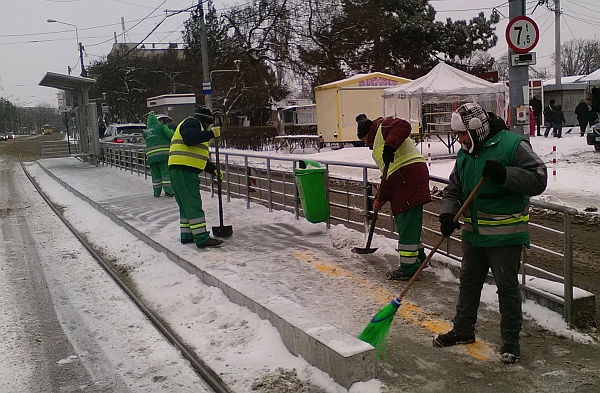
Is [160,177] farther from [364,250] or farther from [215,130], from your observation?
[364,250]

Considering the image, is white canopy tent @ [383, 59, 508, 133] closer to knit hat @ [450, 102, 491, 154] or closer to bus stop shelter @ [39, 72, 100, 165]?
bus stop shelter @ [39, 72, 100, 165]

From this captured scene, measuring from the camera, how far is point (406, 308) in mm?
5141

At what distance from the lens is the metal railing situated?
4504 millimetres

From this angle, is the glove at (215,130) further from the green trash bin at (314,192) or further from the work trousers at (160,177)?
the work trousers at (160,177)

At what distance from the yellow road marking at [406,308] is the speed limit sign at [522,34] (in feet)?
11.9

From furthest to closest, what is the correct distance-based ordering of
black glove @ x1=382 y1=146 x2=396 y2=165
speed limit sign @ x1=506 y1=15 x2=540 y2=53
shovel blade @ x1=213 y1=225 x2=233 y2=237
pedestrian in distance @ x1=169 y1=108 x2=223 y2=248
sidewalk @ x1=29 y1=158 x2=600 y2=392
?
shovel blade @ x1=213 y1=225 x2=233 y2=237 < speed limit sign @ x1=506 y1=15 x2=540 y2=53 < pedestrian in distance @ x1=169 y1=108 x2=223 y2=248 < black glove @ x1=382 y1=146 x2=396 y2=165 < sidewalk @ x1=29 y1=158 x2=600 y2=392

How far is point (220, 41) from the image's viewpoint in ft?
141

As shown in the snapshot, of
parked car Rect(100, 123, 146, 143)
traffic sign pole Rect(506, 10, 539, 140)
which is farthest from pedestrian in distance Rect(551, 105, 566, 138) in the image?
traffic sign pole Rect(506, 10, 539, 140)

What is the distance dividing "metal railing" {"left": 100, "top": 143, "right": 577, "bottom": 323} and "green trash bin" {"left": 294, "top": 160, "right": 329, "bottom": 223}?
0.41 ft

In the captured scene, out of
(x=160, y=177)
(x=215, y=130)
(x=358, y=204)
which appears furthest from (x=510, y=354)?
(x=160, y=177)

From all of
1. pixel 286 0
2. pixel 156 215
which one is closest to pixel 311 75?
pixel 286 0

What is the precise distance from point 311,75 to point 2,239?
2956 cm

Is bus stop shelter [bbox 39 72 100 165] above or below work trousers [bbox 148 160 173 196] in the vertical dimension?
above

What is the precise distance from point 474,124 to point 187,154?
4215 millimetres
